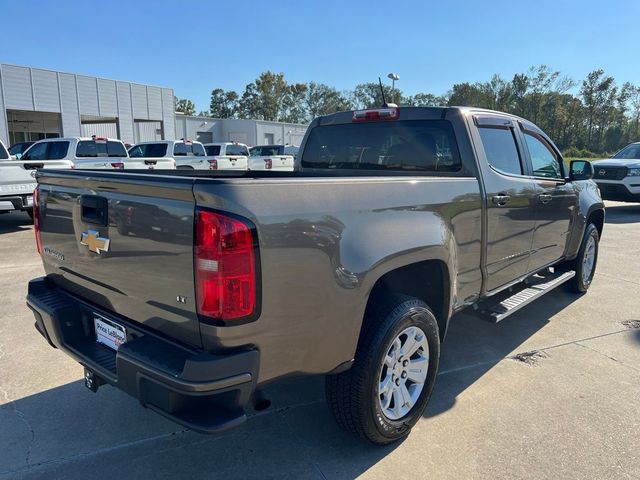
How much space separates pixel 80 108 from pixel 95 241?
34794 millimetres

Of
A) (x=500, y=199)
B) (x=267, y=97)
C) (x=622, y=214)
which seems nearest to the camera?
(x=500, y=199)

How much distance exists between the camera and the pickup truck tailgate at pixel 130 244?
1.99 m

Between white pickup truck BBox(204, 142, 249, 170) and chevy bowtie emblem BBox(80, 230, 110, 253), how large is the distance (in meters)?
12.4

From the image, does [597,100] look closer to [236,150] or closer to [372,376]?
[236,150]

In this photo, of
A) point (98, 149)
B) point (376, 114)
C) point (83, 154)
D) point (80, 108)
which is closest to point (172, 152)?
point (98, 149)

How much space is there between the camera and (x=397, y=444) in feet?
9.29

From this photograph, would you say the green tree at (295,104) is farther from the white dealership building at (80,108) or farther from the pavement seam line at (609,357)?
the pavement seam line at (609,357)

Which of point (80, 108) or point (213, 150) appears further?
point (80, 108)

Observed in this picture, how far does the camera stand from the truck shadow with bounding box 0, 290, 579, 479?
8.44ft

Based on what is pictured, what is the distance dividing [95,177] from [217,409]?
4.27 feet

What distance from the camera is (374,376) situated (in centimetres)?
251

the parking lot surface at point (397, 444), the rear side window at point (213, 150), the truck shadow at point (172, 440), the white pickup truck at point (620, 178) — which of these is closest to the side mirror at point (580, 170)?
the parking lot surface at point (397, 444)

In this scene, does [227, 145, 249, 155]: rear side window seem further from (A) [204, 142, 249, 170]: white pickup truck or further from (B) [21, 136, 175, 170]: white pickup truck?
(B) [21, 136, 175, 170]: white pickup truck

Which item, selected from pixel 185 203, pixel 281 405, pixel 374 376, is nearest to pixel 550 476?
pixel 374 376
